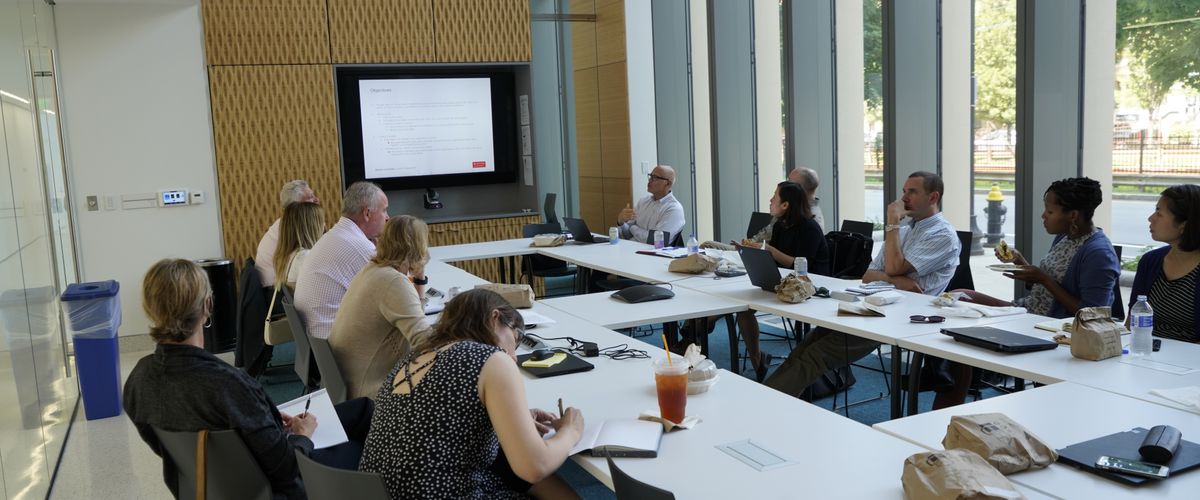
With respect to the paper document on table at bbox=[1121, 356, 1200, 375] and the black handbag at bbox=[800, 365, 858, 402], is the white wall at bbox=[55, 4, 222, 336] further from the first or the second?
the paper document on table at bbox=[1121, 356, 1200, 375]

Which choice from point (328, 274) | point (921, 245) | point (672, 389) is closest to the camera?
point (672, 389)

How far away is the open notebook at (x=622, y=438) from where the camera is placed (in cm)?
227

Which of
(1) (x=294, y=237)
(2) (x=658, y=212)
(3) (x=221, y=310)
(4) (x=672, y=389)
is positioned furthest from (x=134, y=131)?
(4) (x=672, y=389)

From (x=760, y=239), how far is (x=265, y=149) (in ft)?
13.6

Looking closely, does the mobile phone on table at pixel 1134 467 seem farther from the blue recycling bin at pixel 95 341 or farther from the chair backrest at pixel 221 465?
the blue recycling bin at pixel 95 341

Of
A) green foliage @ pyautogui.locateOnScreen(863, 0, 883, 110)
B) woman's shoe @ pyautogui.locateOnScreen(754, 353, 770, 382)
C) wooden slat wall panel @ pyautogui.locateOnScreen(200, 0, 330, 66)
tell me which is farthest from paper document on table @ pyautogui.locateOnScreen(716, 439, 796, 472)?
wooden slat wall panel @ pyautogui.locateOnScreen(200, 0, 330, 66)

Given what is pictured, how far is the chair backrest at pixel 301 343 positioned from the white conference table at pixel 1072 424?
253 centimetres

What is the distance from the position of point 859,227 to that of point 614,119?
3.65m

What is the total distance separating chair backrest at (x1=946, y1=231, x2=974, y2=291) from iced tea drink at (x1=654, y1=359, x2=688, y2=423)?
10.1 feet

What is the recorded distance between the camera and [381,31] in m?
7.82

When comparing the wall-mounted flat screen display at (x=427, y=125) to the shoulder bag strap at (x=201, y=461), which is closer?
the shoulder bag strap at (x=201, y=461)

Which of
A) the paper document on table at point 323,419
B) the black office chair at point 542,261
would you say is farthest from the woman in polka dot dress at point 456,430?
the black office chair at point 542,261

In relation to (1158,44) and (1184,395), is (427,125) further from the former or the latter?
(1184,395)

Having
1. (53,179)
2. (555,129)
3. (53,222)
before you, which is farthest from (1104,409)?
(555,129)
